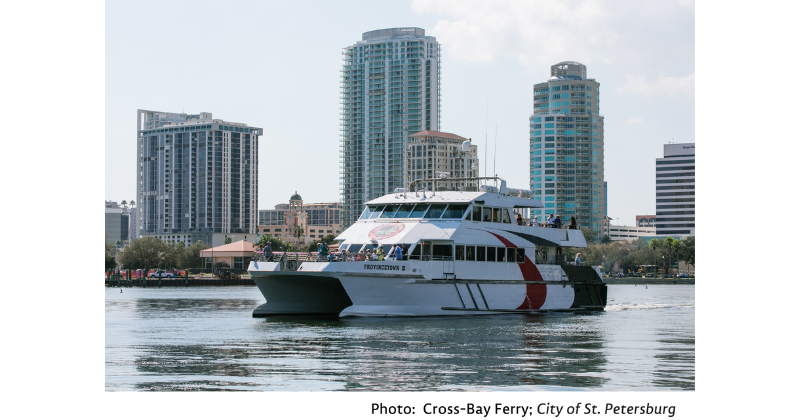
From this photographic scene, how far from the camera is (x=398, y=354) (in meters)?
18.9

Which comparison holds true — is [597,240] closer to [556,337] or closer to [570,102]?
[570,102]

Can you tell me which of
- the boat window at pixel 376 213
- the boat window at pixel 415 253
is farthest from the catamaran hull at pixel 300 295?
the boat window at pixel 376 213

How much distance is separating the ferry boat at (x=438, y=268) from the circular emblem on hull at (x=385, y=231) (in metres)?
0.04

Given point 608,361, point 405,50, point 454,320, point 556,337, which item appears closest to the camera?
point 608,361

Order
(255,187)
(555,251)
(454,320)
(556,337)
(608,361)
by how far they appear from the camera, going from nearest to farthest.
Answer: (608,361)
(556,337)
(454,320)
(555,251)
(255,187)

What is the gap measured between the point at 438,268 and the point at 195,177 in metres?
→ 145

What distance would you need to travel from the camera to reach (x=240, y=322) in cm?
2916

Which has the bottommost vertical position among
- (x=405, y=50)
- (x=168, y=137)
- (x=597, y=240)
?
(x=597, y=240)

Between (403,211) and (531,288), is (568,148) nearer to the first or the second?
(531,288)

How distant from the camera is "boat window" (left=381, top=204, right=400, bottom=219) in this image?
106 ft

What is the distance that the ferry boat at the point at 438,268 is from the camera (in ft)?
91.9

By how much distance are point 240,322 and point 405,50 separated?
13125 cm

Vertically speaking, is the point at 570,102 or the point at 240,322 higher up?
the point at 570,102

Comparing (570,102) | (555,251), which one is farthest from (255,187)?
(555,251)
